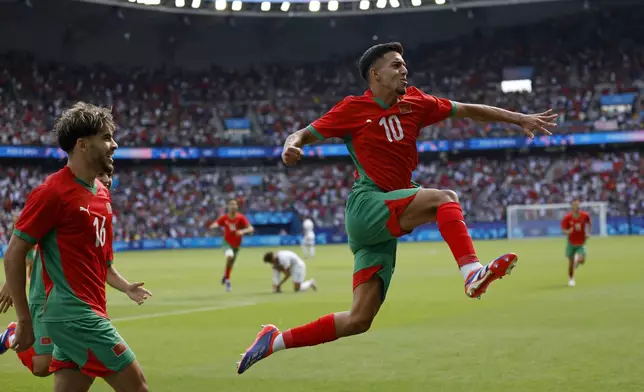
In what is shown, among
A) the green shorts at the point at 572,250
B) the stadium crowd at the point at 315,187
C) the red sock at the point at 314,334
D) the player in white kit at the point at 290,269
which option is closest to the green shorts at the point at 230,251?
the player in white kit at the point at 290,269

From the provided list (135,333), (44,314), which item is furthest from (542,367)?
(135,333)

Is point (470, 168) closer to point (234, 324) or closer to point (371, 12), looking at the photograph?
point (371, 12)

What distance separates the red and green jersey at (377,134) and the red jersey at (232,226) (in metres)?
15.9

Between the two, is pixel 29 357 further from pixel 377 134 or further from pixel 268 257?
pixel 268 257

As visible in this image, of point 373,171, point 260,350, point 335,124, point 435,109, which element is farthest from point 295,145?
point 260,350

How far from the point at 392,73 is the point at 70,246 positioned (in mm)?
2961

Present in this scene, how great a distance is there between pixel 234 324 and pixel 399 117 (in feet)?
26.3

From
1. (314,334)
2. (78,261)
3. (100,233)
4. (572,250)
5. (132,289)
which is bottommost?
(572,250)

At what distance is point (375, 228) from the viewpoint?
641 cm

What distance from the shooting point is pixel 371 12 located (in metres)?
56.8

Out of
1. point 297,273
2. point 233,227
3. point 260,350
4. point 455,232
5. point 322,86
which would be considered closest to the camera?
point 455,232

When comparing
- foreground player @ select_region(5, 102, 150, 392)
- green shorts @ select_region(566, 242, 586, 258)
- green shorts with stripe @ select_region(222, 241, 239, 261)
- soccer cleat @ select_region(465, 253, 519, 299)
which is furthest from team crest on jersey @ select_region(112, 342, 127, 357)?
green shorts with stripe @ select_region(222, 241, 239, 261)

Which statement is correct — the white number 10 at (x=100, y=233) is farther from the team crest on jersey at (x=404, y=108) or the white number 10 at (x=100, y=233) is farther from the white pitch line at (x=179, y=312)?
the white pitch line at (x=179, y=312)

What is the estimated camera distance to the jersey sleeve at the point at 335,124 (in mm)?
6664
